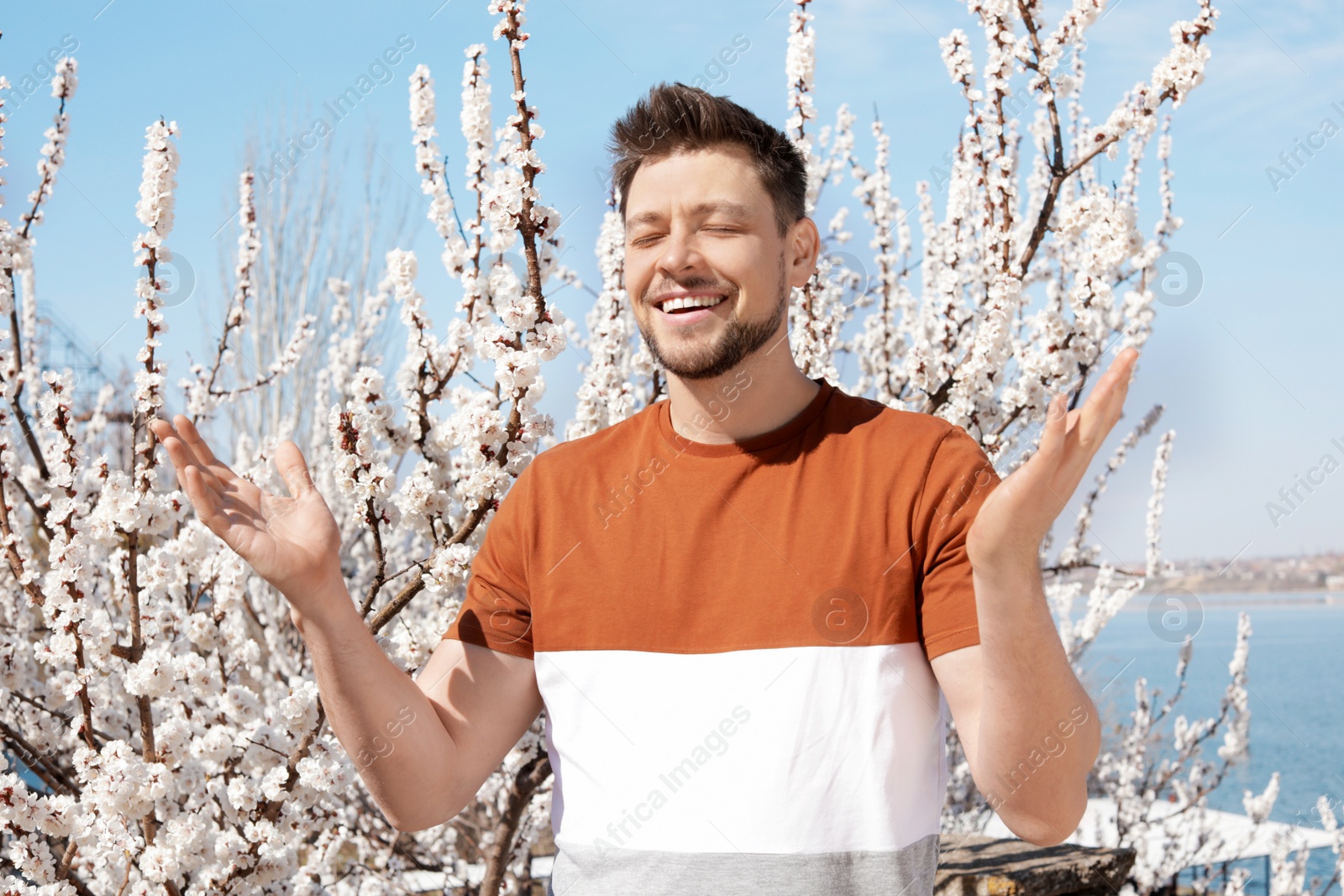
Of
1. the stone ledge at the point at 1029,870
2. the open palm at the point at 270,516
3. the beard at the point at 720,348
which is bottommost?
the stone ledge at the point at 1029,870

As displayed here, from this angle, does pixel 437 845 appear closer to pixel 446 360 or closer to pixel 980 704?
pixel 446 360

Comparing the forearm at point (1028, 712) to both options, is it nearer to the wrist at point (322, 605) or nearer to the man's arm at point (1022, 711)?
the man's arm at point (1022, 711)

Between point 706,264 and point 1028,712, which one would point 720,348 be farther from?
point 1028,712

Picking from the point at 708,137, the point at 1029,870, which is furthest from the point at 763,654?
the point at 1029,870

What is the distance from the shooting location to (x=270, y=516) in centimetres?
158

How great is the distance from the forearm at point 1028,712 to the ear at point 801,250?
0.82 meters

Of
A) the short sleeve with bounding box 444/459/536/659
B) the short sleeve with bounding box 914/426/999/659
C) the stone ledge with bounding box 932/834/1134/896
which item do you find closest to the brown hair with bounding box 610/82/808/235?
the short sleeve with bounding box 914/426/999/659

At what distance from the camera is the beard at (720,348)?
5.64 ft

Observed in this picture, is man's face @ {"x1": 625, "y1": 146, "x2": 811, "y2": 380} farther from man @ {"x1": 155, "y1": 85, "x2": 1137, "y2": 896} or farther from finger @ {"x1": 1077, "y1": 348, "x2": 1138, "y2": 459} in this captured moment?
finger @ {"x1": 1077, "y1": 348, "x2": 1138, "y2": 459}

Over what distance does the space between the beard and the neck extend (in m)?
0.02

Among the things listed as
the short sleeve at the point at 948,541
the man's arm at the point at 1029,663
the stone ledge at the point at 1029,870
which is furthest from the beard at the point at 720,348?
the stone ledge at the point at 1029,870

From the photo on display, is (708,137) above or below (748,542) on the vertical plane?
above

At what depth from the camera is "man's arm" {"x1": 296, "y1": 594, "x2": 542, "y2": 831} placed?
157cm

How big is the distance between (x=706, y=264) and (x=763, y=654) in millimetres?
681
